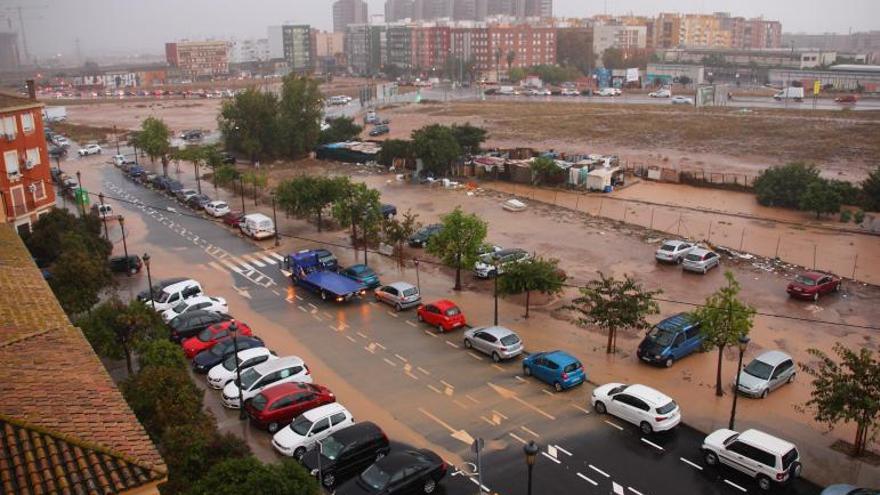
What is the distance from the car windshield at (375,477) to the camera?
1386 centimetres

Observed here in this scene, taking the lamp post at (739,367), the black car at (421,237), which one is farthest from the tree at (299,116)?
the lamp post at (739,367)

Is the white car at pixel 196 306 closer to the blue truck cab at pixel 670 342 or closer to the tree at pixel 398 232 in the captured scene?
the tree at pixel 398 232

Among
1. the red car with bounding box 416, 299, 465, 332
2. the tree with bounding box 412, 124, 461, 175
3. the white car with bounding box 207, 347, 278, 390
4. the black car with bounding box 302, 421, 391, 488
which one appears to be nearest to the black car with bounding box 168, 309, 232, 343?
the white car with bounding box 207, 347, 278, 390

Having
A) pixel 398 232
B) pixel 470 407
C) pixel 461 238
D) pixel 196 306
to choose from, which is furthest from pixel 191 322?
pixel 470 407

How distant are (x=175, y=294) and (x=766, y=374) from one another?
19.0 m

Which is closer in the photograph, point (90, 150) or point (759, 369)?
point (759, 369)

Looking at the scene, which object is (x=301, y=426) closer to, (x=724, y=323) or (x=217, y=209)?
(x=724, y=323)

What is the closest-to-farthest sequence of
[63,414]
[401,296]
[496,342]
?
[63,414]
[496,342]
[401,296]

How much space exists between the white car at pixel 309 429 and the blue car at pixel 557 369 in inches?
208

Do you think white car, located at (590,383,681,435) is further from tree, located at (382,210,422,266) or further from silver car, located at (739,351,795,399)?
tree, located at (382,210,422,266)

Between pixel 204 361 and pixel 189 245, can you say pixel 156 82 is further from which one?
pixel 204 361

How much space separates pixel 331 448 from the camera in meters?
15.2

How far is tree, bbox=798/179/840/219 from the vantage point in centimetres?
3769

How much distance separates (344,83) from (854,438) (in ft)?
519
